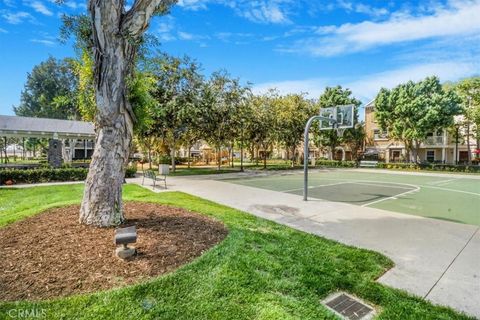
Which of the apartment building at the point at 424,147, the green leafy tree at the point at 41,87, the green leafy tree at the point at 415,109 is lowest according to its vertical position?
the apartment building at the point at 424,147

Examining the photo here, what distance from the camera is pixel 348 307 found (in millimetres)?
3143

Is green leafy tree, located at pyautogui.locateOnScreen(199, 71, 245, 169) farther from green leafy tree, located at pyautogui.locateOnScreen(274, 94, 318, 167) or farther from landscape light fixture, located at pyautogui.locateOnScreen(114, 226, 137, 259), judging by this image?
landscape light fixture, located at pyautogui.locateOnScreen(114, 226, 137, 259)

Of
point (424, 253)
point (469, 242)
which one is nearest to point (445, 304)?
point (424, 253)

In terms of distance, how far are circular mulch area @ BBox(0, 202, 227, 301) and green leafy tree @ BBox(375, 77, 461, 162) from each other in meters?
31.9

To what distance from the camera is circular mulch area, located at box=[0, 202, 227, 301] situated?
3104 millimetres

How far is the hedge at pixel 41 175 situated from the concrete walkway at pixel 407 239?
382 inches

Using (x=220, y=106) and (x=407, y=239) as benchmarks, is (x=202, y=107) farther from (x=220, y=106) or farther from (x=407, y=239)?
(x=407, y=239)

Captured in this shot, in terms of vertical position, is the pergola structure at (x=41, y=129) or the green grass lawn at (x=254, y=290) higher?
the pergola structure at (x=41, y=129)

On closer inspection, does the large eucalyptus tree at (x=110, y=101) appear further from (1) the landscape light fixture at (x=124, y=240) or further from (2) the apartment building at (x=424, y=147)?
(2) the apartment building at (x=424, y=147)

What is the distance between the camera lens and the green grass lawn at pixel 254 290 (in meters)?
2.75

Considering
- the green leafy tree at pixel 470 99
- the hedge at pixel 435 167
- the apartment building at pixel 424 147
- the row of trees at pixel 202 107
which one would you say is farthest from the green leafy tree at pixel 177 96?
the green leafy tree at pixel 470 99

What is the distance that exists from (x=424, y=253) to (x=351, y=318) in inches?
110
